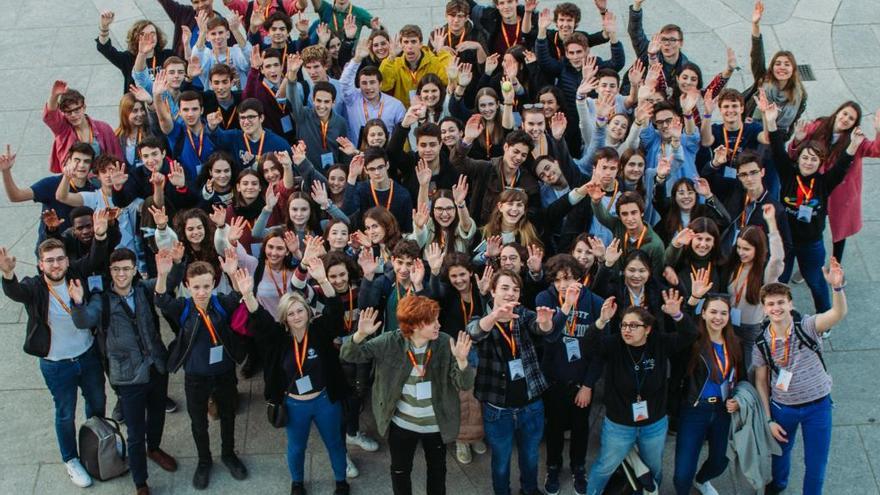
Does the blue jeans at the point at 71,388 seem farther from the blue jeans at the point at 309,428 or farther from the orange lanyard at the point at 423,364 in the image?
the orange lanyard at the point at 423,364

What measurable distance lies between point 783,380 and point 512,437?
1872 millimetres

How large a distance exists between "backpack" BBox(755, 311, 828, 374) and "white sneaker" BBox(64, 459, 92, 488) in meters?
4.95

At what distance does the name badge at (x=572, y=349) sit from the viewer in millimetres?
7559

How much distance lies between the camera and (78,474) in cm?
815

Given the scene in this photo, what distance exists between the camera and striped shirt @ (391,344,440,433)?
718 cm

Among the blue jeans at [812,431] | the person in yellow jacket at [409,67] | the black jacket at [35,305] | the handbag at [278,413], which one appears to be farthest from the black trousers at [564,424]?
the person in yellow jacket at [409,67]

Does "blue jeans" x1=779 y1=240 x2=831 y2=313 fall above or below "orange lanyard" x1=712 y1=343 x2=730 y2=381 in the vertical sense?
above

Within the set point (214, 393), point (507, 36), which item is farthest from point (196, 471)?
point (507, 36)

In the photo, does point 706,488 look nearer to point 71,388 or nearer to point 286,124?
point 71,388

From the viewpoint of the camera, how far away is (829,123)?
9102 mm

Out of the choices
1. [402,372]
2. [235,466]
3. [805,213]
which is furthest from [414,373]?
[805,213]

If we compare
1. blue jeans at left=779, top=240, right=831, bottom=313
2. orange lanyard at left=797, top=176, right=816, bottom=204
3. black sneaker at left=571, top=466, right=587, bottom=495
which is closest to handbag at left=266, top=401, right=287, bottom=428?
black sneaker at left=571, top=466, right=587, bottom=495

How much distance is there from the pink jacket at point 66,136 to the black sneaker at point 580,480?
4765 mm

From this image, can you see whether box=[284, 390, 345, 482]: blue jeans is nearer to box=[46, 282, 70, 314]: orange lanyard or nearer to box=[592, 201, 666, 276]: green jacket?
box=[46, 282, 70, 314]: orange lanyard
